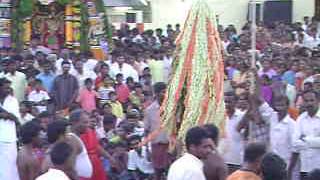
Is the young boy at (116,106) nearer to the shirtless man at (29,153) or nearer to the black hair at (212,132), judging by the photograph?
the shirtless man at (29,153)

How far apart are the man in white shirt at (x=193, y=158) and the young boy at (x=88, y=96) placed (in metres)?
6.50

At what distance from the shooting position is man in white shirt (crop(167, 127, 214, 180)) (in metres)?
6.64

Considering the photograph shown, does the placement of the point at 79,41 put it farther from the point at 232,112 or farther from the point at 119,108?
the point at 232,112

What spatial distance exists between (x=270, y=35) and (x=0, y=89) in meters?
11.1

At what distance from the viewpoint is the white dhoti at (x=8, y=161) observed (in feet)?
27.2

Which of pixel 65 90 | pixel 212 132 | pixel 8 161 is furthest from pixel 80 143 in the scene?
pixel 65 90

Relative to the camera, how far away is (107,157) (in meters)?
9.95

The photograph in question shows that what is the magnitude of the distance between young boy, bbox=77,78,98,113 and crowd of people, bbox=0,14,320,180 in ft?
0.06

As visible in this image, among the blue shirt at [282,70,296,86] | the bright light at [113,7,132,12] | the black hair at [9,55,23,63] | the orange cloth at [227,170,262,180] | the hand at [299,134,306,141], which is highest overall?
the bright light at [113,7,132,12]

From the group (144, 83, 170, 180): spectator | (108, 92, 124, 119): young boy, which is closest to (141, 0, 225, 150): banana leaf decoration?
(144, 83, 170, 180): spectator

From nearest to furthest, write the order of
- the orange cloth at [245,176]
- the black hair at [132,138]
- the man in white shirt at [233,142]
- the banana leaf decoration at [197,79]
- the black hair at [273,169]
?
the black hair at [273,169]
the orange cloth at [245,176]
the banana leaf decoration at [197,79]
the man in white shirt at [233,142]
the black hair at [132,138]

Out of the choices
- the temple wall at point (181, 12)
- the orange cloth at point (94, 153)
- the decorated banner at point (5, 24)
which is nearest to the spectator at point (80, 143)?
the orange cloth at point (94, 153)

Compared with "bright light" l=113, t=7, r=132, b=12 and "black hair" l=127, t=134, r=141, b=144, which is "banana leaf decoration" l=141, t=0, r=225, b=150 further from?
"bright light" l=113, t=7, r=132, b=12

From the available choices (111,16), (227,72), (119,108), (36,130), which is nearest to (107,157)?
(36,130)
